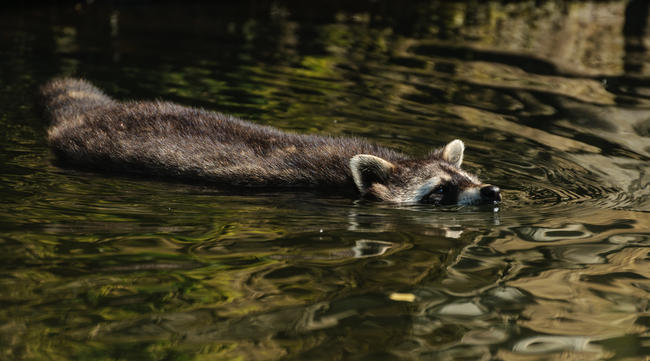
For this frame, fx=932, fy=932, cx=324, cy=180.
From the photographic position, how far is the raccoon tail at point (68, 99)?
10305 millimetres

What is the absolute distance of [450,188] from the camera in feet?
28.0

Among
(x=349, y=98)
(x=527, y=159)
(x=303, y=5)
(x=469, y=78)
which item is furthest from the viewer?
(x=303, y=5)

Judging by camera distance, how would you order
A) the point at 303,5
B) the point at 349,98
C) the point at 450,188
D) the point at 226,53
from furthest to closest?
the point at 303,5
the point at 226,53
the point at 349,98
the point at 450,188

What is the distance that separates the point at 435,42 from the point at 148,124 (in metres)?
10.9

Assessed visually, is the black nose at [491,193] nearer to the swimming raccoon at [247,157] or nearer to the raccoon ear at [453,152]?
the swimming raccoon at [247,157]

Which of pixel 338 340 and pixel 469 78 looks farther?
pixel 469 78

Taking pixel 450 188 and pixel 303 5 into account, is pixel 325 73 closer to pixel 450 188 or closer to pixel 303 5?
pixel 450 188

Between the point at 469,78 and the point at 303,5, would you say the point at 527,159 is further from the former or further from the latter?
the point at 303,5

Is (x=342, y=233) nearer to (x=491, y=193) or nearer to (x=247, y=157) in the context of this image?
(x=491, y=193)

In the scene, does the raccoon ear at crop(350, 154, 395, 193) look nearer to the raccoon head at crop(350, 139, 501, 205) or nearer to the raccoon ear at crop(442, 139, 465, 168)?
the raccoon head at crop(350, 139, 501, 205)

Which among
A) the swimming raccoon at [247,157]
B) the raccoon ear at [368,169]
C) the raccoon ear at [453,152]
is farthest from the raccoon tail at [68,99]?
the raccoon ear at [453,152]

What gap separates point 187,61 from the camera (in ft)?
51.8

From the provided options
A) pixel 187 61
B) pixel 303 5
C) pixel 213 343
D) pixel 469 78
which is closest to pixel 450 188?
pixel 213 343

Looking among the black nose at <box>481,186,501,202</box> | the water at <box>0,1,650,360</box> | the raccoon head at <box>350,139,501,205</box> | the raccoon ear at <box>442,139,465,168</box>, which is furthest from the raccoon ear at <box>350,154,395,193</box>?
the black nose at <box>481,186,501,202</box>
